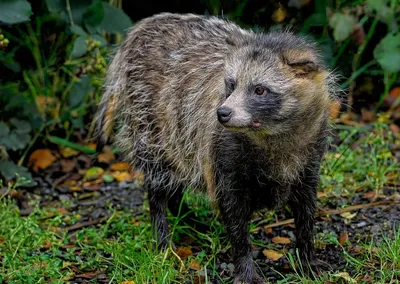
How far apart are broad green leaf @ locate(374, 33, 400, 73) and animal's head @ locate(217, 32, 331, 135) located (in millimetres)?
1852

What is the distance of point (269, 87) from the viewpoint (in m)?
4.50

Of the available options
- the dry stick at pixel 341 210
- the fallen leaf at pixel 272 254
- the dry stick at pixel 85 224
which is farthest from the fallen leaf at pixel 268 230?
the dry stick at pixel 85 224

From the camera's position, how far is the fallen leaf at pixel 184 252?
5.46 m

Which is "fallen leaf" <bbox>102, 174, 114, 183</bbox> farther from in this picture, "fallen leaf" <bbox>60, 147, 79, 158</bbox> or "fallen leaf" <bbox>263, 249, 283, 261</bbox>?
"fallen leaf" <bbox>263, 249, 283, 261</bbox>

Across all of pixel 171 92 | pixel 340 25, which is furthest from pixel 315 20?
pixel 171 92

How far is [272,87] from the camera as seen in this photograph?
451 centimetres

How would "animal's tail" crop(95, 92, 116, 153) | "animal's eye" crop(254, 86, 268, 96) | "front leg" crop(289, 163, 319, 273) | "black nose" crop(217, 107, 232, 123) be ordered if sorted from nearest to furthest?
"black nose" crop(217, 107, 232, 123), "animal's eye" crop(254, 86, 268, 96), "front leg" crop(289, 163, 319, 273), "animal's tail" crop(95, 92, 116, 153)

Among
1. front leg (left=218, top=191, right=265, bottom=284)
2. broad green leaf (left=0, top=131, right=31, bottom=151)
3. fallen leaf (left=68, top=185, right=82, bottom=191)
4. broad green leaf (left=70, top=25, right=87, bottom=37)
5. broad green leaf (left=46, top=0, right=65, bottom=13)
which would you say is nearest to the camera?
front leg (left=218, top=191, right=265, bottom=284)

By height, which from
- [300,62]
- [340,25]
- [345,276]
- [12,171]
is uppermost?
[300,62]

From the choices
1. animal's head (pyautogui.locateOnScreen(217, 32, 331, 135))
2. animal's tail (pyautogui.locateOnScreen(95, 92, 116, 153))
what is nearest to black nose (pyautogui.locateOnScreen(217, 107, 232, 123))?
animal's head (pyautogui.locateOnScreen(217, 32, 331, 135))

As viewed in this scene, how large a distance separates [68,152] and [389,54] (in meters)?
3.04

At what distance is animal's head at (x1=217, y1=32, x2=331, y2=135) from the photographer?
4457 millimetres

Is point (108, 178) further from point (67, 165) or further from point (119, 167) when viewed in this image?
point (67, 165)

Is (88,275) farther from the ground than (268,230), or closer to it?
closer to it
